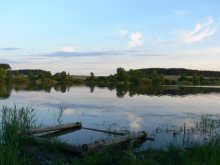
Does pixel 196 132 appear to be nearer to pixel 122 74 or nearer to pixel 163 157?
pixel 163 157

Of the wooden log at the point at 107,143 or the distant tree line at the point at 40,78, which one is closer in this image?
the wooden log at the point at 107,143

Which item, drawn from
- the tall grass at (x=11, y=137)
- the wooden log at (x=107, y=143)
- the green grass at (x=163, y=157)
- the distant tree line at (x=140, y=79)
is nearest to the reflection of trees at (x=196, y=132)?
the wooden log at (x=107, y=143)

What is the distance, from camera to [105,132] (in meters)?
17.5

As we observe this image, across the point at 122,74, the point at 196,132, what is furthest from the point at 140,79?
the point at 196,132

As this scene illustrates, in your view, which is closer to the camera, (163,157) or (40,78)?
(163,157)

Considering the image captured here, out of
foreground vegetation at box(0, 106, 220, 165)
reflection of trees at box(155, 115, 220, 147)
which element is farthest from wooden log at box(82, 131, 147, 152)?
reflection of trees at box(155, 115, 220, 147)

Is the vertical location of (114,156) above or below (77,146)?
below

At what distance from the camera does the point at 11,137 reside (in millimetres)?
10352

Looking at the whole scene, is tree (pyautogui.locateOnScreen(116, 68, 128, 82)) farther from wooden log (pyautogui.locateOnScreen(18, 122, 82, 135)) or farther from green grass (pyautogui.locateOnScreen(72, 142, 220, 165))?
green grass (pyautogui.locateOnScreen(72, 142, 220, 165))

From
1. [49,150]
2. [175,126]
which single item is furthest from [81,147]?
[175,126]

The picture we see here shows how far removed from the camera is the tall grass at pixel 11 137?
28.7 feet

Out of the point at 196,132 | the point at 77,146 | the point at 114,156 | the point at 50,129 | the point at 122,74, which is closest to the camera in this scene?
the point at 114,156

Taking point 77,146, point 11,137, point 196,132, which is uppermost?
Answer: point 11,137

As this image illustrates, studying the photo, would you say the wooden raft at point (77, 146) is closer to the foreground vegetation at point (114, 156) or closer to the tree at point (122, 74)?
the foreground vegetation at point (114, 156)
